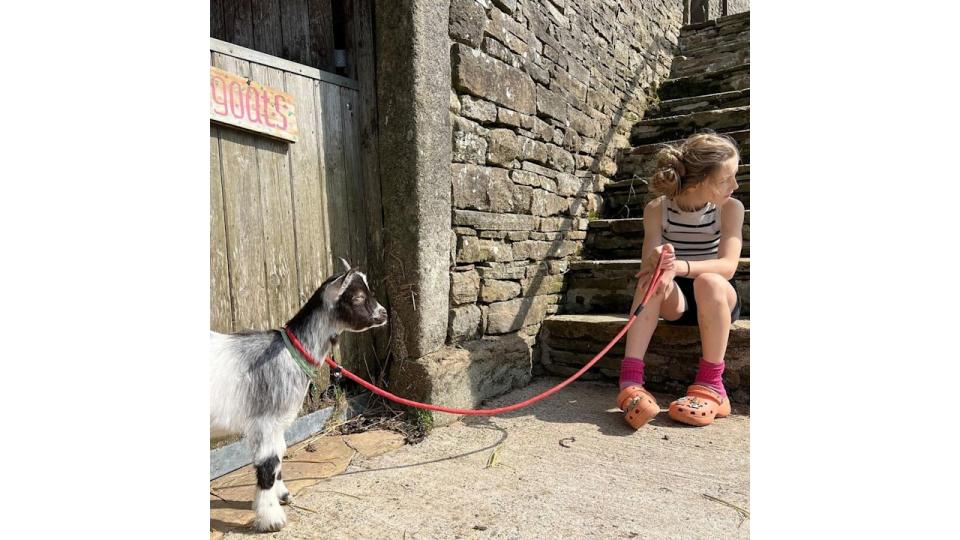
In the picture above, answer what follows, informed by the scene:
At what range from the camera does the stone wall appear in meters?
3.00

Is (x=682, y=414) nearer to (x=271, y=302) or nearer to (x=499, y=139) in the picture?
(x=499, y=139)

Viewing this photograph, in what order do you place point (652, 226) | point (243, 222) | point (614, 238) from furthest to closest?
point (614, 238) → point (652, 226) → point (243, 222)

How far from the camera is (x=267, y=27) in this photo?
2645mm

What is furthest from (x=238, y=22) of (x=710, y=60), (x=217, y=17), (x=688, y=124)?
(x=710, y=60)

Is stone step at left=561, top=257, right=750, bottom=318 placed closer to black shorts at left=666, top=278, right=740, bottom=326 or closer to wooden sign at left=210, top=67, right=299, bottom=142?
black shorts at left=666, top=278, right=740, bottom=326

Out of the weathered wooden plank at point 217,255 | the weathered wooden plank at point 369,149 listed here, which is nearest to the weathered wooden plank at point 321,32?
the weathered wooden plank at point 369,149

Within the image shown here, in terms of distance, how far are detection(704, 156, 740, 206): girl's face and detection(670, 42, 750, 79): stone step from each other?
3940mm

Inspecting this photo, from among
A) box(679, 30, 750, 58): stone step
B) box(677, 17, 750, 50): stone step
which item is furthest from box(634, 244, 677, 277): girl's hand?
box(677, 17, 750, 50): stone step

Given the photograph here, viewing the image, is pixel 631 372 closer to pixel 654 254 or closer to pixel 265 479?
pixel 654 254

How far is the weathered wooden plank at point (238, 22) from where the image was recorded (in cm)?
267

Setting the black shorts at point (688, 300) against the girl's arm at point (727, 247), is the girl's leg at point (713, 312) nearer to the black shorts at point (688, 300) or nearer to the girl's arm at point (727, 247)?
the girl's arm at point (727, 247)

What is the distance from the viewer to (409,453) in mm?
2469

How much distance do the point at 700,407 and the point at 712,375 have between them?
0.21 metres
